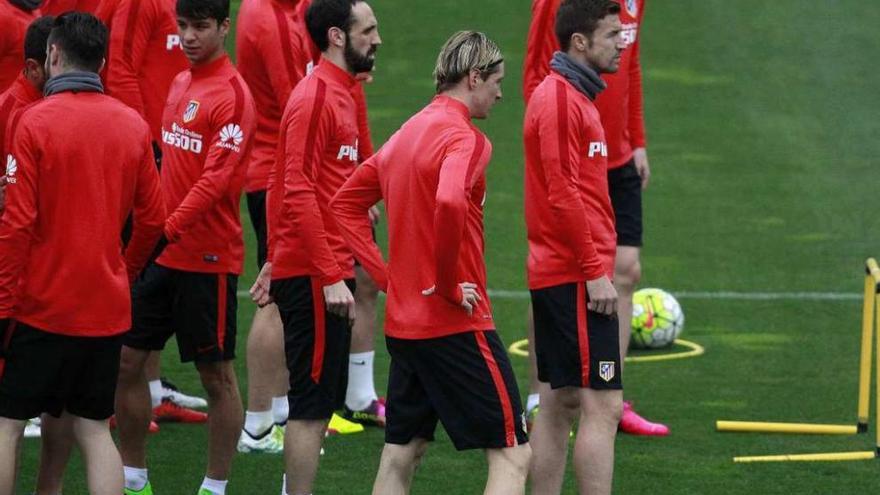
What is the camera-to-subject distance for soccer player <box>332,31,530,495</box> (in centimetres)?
693

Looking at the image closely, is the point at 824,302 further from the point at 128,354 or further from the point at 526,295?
the point at 128,354

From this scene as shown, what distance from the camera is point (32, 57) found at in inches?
300

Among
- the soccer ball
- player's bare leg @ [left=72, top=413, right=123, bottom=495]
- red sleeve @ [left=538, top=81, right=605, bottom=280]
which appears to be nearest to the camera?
player's bare leg @ [left=72, top=413, right=123, bottom=495]

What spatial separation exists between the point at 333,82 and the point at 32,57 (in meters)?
1.25

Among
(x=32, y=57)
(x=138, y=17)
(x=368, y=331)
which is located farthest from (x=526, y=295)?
(x=32, y=57)

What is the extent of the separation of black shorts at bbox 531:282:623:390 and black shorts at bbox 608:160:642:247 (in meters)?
1.89

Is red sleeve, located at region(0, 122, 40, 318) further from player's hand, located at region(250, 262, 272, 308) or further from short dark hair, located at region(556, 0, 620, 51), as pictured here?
short dark hair, located at region(556, 0, 620, 51)

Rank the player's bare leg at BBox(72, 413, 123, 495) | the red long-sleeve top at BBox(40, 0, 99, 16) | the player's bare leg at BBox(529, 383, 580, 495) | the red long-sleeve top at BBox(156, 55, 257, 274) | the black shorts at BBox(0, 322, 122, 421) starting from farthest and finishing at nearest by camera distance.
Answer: the red long-sleeve top at BBox(40, 0, 99, 16) → the red long-sleeve top at BBox(156, 55, 257, 274) → the player's bare leg at BBox(529, 383, 580, 495) → the player's bare leg at BBox(72, 413, 123, 495) → the black shorts at BBox(0, 322, 122, 421)

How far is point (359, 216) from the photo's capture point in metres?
7.35

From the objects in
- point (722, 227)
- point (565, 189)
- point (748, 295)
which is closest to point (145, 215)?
point (565, 189)

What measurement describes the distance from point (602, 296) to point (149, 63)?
336 cm

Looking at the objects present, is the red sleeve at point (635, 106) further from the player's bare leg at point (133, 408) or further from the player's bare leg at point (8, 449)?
the player's bare leg at point (8, 449)

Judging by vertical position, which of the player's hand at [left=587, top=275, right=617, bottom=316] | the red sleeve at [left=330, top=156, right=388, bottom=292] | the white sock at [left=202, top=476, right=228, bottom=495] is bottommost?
the white sock at [left=202, top=476, right=228, bottom=495]

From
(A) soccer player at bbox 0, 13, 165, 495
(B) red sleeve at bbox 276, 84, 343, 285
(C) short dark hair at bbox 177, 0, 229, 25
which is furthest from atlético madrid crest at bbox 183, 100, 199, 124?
(A) soccer player at bbox 0, 13, 165, 495
